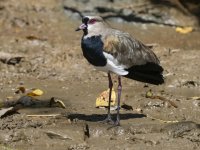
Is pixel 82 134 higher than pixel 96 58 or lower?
lower

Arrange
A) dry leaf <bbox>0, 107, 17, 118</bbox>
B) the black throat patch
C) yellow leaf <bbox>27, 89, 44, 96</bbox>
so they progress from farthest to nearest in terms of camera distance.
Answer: yellow leaf <bbox>27, 89, 44, 96</bbox> → dry leaf <bbox>0, 107, 17, 118</bbox> → the black throat patch

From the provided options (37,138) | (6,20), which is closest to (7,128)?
(37,138)

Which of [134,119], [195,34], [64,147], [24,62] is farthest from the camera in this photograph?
[195,34]

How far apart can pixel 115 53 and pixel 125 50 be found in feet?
0.40

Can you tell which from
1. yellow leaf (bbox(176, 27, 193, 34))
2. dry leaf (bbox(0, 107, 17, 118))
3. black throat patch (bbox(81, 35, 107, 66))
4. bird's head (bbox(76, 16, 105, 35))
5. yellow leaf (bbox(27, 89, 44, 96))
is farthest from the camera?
yellow leaf (bbox(176, 27, 193, 34))

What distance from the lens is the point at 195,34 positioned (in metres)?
10.3

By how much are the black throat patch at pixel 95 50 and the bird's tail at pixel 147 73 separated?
0.32m

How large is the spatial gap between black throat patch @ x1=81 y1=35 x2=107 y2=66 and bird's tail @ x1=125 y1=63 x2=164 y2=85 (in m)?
0.32

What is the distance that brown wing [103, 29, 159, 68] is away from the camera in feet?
19.8

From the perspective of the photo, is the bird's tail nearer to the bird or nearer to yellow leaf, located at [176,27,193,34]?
the bird

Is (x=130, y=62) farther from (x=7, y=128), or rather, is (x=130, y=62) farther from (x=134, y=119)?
(x=7, y=128)

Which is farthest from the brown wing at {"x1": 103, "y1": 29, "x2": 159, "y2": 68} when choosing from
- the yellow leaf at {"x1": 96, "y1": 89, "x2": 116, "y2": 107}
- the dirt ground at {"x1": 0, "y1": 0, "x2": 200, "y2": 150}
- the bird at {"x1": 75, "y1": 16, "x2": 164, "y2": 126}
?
the yellow leaf at {"x1": 96, "y1": 89, "x2": 116, "y2": 107}

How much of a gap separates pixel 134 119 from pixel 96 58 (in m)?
0.94

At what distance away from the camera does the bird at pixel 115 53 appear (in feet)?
19.6
